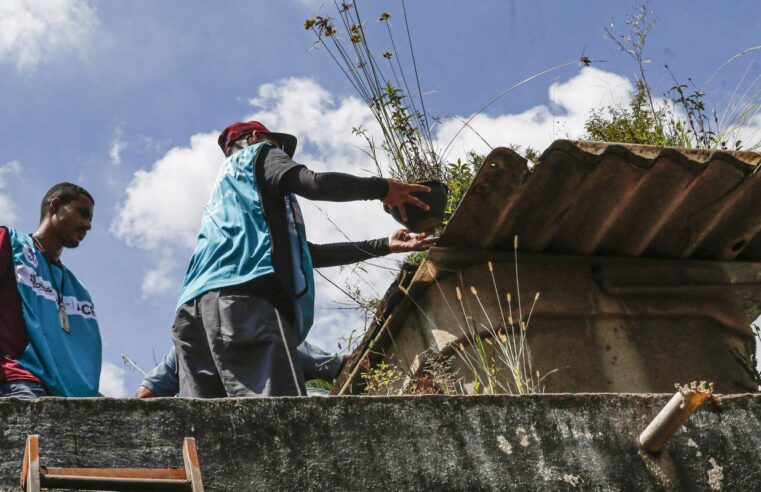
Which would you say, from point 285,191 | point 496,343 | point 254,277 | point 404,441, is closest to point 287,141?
point 285,191

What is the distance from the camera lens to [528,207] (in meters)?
4.36

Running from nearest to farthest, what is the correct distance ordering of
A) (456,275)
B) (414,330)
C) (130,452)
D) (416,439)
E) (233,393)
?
(130,452)
(416,439)
(233,393)
(456,275)
(414,330)

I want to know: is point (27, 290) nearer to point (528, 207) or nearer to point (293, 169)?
point (293, 169)

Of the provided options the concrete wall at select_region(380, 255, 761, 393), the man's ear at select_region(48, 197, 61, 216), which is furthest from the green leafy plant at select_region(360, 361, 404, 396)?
the man's ear at select_region(48, 197, 61, 216)

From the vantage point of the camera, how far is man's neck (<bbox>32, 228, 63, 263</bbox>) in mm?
4543

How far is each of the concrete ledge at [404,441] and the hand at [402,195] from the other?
1.56 m

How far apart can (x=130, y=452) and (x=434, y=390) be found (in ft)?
6.52

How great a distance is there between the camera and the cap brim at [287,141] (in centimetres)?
491

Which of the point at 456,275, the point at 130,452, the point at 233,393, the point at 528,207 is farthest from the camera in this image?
the point at 456,275

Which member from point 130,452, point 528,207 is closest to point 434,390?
point 528,207

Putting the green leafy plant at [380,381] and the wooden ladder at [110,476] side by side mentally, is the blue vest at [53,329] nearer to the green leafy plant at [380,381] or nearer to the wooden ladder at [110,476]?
the green leafy plant at [380,381]

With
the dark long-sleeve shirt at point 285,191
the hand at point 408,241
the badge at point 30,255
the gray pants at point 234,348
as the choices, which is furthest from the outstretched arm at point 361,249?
the badge at point 30,255

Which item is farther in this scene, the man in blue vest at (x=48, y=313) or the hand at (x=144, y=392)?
the hand at (x=144, y=392)

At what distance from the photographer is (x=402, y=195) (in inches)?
175
